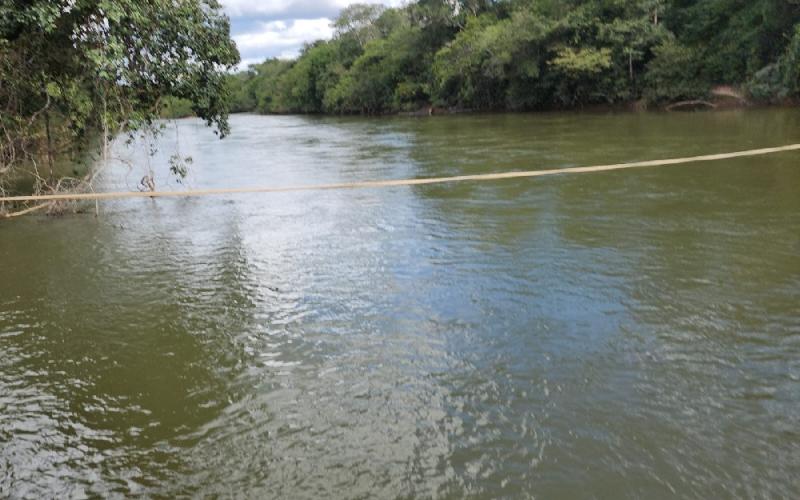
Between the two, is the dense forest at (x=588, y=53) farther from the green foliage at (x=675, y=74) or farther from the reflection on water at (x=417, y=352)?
the reflection on water at (x=417, y=352)

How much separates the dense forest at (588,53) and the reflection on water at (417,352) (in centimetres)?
2181

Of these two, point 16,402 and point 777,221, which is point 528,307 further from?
point 777,221

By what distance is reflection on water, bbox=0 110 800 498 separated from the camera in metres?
3.23

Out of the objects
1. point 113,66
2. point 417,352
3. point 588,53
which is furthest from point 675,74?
point 417,352

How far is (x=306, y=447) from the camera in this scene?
3.46 m

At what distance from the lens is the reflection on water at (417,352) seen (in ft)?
10.6

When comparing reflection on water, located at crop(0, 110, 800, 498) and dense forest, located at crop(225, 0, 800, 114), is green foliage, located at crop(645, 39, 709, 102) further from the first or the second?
reflection on water, located at crop(0, 110, 800, 498)

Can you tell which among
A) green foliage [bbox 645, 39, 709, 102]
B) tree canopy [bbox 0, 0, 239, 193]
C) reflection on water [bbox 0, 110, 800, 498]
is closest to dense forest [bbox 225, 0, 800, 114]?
green foliage [bbox 645, 39, 709, 102]

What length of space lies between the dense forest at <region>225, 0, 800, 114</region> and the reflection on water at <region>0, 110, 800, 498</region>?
21.8 m

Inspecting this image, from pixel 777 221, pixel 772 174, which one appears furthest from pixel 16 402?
pixel 772 174

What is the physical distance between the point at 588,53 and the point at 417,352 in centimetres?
3311

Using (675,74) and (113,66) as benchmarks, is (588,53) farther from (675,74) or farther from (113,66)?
(113,66)

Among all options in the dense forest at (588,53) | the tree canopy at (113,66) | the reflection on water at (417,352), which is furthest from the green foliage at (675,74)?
the tree canopy at (113,66)

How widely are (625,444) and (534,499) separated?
0.64 m
